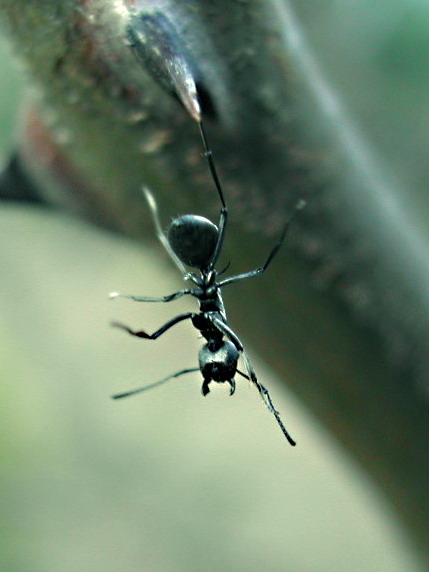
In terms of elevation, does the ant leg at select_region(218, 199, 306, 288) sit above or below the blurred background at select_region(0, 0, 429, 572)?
above

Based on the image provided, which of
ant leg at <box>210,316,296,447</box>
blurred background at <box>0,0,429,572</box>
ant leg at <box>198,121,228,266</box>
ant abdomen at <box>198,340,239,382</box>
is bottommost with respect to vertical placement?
blurred background at <box>0,0,429,572</box>

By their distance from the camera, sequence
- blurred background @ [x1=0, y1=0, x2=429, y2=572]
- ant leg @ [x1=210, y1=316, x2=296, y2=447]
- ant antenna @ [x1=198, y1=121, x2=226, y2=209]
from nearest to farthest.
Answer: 1. ant antenna @ [x1=198, y1=121, x2=226, y2=209]
2. ant leg @ [x1=210, y1=316, x2=296, y2=447]
3. blurred background @ [x1=0, y1=0, x2=429, y2=572]

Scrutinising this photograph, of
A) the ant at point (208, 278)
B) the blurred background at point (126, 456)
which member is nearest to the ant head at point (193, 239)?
the ant at point (208, 278)

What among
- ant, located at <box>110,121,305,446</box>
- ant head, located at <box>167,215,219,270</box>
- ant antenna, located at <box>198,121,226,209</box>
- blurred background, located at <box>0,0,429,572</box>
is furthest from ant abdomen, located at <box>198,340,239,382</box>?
blurred background, located at <box>0,0,429,572</box>

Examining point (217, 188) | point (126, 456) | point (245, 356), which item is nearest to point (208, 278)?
point (245, 356)

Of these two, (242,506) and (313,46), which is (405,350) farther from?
(242,506)

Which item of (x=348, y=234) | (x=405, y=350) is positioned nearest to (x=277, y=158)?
(x=348, y=234)

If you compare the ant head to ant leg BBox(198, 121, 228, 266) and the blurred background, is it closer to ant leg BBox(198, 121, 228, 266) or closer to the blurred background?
ant leg BBox(198, 121, 228, 266)
